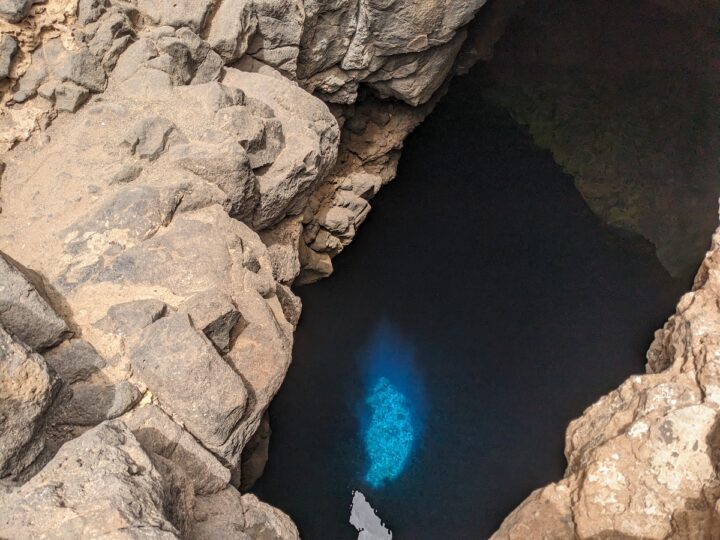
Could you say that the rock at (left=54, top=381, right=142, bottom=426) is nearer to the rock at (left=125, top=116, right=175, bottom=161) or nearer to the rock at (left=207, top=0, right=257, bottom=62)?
the rock at (left=125, top=116, right=175, bottom=161)

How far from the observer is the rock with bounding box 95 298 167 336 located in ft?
9.94

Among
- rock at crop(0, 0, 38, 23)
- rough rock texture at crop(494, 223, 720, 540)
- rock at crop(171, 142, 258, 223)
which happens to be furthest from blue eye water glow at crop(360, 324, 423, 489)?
rock at crop(0, 0, 38, 23)

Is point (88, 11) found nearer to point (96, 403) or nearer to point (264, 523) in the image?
point (96, 403)

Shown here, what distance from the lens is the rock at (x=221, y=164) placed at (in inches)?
140

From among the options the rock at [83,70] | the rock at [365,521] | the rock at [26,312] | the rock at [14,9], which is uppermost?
the rock at [14,9]

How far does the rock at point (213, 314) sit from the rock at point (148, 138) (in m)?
0.96

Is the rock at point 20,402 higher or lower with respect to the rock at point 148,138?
lower

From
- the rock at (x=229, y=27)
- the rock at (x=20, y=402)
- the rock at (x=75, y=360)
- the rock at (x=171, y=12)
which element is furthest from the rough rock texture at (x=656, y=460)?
the rock at (x=171, y=12)

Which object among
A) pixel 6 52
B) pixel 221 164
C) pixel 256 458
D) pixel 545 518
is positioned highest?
pixel 221 164

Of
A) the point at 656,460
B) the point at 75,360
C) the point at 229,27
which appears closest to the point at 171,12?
the point at 229,27

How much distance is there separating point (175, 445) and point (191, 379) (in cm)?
28

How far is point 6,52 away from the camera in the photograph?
3.74 meters

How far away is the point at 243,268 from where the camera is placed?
341 centimetres

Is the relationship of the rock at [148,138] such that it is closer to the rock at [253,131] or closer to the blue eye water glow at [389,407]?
the rock at [253,131]
